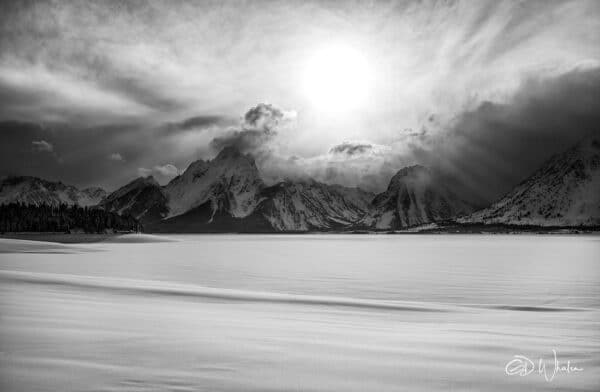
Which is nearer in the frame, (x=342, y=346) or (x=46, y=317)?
(x=342, y=346)

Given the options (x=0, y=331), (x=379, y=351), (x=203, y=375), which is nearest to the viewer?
(x=203, y=375)

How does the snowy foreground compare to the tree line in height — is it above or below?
below

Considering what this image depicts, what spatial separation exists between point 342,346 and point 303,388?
3735 millimetres

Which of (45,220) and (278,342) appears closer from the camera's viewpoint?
(278,342)

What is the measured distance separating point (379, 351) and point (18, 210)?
20856 centimetres

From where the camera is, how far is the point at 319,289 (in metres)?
29.8

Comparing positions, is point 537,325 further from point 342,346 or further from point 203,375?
point 203,375

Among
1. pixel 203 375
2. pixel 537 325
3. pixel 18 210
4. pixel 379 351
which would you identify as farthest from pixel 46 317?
pixel 18 210

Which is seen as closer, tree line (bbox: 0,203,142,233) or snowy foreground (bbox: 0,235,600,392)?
snowy foreground (bbox: 0,235,600,392)

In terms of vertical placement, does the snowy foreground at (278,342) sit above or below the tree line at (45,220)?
below

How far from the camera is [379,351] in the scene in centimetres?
1144

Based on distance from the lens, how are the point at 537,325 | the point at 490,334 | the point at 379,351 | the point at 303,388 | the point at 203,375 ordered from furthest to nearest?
the point at 537,325 < the point at 490,334 < the point at 379,351 < the point at 203,375 < the point at 303,388

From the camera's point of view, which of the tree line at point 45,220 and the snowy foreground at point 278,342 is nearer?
the snowy foreground at point 278,342

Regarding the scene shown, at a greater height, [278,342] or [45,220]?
[45,220]
